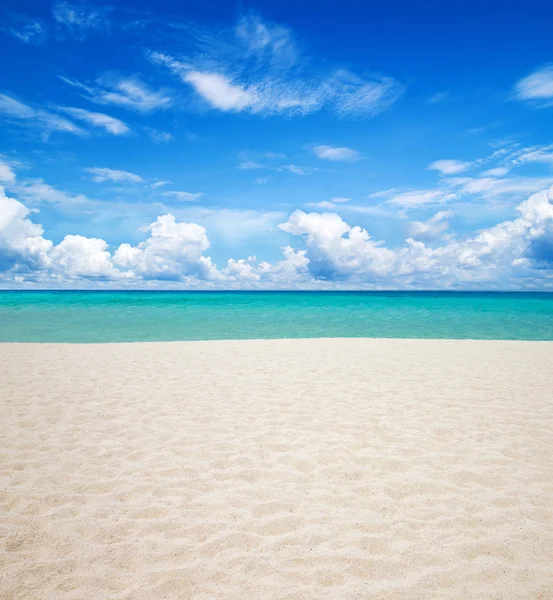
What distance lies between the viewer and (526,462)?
5.34m

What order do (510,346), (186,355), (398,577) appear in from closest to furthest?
(398,577) → (186,355) → (510,346)

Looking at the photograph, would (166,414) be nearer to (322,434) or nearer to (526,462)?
(322,434)

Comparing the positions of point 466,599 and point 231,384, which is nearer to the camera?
point 466,599

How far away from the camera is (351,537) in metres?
3.75

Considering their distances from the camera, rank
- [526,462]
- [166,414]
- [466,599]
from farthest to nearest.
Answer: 1. [166,414]
2. [526,462]
3. [466,599]

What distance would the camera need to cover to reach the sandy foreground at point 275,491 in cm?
325

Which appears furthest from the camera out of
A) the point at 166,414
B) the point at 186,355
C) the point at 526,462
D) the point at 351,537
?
the point at 186,355

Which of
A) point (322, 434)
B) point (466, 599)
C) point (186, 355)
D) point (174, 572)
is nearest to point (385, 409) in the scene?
point (322, 434)

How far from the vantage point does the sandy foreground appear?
3252mm

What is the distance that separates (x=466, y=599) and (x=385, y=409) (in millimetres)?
4509

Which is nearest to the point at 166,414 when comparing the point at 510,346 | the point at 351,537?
the point at 351,537

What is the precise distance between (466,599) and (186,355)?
38.3 feet

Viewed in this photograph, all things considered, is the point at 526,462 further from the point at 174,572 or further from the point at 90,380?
the point at 90,380

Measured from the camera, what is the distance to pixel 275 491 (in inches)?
179
